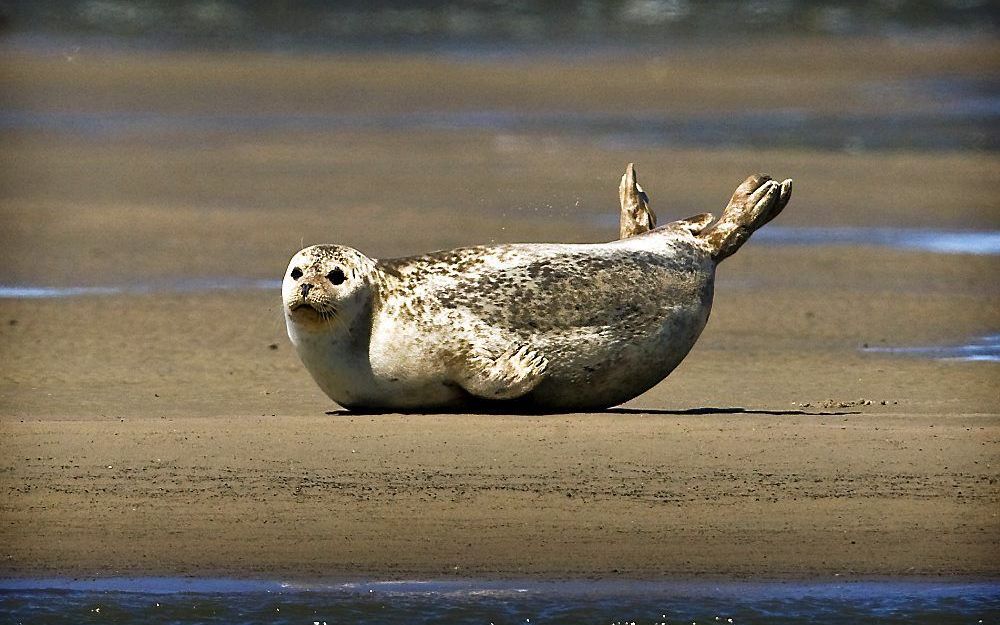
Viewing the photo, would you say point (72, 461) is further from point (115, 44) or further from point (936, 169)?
point (115, 44)

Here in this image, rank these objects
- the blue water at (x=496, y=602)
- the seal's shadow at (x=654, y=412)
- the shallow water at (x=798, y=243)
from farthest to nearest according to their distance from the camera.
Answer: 1. the shallow water at (x=798, y=243)
2. the seal's shadow at (x=654, y=412)
3. the blue water at (x=496, y=602)

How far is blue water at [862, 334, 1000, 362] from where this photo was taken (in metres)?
10.1

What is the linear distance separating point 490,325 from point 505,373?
0.21 meters

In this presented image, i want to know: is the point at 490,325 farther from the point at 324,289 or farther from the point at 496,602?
the point at 496,602

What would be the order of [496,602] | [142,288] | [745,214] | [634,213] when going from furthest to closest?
[142,288] < [634,213] < [745,214] < [496,602]

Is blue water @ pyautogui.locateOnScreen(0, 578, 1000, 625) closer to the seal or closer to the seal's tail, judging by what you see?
the seal

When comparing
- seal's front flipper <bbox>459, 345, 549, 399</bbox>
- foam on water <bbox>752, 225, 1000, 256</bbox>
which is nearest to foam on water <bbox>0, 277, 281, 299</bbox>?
foam on water <bbox>752, 225, 1000, 256</bbox>

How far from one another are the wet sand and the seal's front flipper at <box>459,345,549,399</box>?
0.45 feet

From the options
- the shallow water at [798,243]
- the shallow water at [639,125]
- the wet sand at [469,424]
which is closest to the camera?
the wet sand at [469,424]

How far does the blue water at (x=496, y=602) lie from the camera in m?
6.05

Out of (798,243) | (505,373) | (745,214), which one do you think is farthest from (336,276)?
(798,243)

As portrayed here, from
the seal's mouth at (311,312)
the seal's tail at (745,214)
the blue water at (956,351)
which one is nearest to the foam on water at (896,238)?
the blue water at (956,351)

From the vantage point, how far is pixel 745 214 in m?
8.79

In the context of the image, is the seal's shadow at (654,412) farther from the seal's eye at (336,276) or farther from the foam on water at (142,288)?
the foam on water at (142,288)
